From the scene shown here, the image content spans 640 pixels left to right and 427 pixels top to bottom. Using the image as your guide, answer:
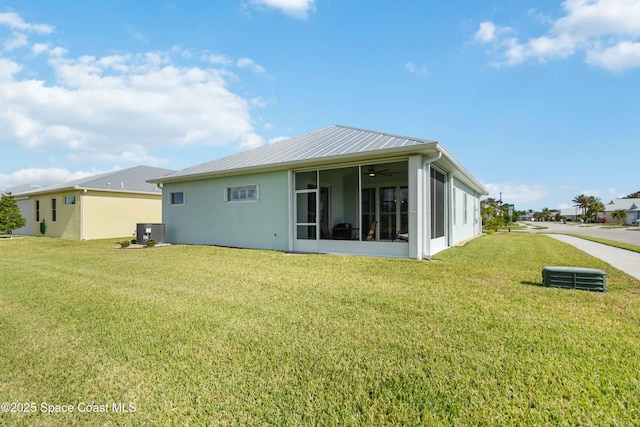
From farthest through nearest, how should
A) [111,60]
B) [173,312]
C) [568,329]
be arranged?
[111,60]
[173,312]
[568,329]

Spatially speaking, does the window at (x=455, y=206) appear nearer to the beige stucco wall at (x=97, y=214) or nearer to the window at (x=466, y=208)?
the window at (x=466, y=208)

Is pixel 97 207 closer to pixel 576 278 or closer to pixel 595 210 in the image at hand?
pixel 576 278

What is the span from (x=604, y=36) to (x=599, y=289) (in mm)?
9823

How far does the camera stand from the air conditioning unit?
13195 mm

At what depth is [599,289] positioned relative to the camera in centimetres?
522

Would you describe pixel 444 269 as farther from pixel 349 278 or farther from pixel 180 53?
pixel 180 53

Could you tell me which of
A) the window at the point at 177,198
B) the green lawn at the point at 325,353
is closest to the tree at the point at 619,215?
the green lawn at the point at 325,353

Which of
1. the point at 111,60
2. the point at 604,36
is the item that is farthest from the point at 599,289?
the point at 111,60

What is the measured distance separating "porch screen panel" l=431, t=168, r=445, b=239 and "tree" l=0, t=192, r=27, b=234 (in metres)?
24.4

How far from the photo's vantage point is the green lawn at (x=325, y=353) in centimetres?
226

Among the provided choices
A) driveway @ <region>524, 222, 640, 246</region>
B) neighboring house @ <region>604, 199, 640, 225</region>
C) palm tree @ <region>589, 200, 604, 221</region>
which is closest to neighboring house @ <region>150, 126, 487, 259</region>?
driveway @ <region>524, 222, 640, 246</region>

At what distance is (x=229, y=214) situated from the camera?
41.2 ft

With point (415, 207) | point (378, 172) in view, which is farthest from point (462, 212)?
point (415, 207)

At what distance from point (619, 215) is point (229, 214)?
7516 centimetres
